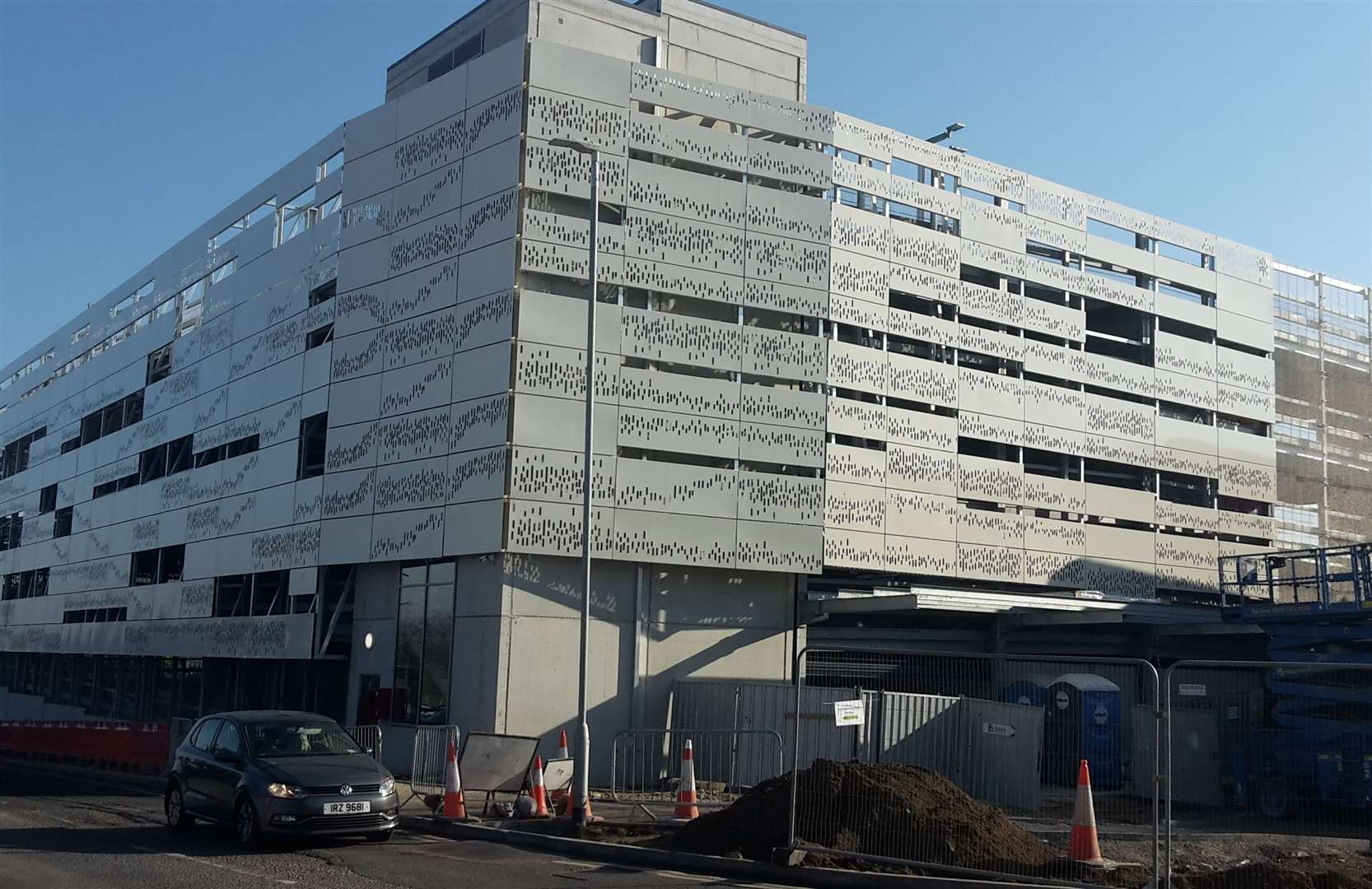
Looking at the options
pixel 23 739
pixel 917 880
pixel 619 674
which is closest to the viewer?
A: pixel 917 880

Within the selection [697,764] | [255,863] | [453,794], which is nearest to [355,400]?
[697,764]

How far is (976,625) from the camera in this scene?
34812mm

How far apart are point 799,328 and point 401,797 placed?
14.9m

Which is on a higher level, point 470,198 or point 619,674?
point 470,198

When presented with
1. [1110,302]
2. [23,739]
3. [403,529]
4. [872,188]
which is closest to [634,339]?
[403,529]

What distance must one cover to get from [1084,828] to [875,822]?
2.21m

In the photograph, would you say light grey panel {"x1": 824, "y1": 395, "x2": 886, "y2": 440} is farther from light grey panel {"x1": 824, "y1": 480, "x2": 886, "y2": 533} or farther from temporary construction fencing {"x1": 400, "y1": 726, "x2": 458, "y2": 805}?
temporary construction fencing {"x1": 400, "y1": 726, "x2": 458, "y2": 805}

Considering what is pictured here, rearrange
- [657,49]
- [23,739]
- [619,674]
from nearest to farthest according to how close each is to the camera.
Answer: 1. [619,674]
2. [657,49]
3. [23,739]

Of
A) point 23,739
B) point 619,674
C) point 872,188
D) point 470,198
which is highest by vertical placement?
point 872,188

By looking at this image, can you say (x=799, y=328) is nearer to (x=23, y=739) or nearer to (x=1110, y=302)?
(x=1110, y=302)

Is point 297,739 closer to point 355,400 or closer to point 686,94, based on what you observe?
point 355,400

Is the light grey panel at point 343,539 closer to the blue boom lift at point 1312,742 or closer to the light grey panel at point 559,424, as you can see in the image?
the light grey panel at point 559,424

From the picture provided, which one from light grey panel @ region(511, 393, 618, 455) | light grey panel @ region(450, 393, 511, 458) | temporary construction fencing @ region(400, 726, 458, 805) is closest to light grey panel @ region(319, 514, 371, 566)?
light grey panel @ region(450, 393, 511, 458)

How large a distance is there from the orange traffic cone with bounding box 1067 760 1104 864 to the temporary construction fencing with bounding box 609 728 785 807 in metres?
7.89
